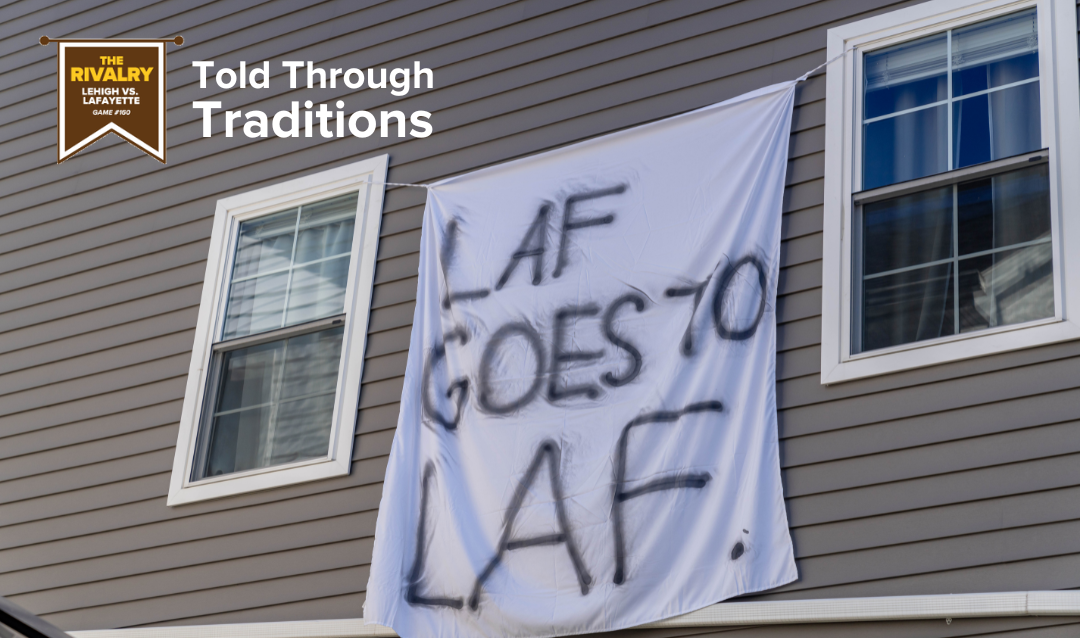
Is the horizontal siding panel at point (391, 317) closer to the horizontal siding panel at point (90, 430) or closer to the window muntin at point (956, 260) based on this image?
the horizontal siding panel at point (90, 430)

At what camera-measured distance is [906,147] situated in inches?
193

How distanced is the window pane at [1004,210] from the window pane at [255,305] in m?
3.43

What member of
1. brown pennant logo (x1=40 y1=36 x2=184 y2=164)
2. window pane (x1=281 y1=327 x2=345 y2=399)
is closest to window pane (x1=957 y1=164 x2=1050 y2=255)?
window pane (x1=281 y1=327 x2=345 y2=399)

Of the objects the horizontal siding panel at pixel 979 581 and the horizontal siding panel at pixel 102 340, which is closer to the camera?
the horizontal siding panel at pixel 979 581

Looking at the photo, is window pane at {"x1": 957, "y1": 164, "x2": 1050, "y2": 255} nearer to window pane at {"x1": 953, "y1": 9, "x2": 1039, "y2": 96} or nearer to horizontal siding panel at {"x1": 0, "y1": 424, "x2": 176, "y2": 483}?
window pane at {"x1": 953, "y1": 9, "x2": 1039, "y2": 96}

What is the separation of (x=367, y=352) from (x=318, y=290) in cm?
56

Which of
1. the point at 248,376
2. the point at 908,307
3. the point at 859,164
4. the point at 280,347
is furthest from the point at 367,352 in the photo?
the point at 908,307

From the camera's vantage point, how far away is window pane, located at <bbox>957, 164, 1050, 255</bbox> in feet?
14.6

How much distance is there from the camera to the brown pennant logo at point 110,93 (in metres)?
7.21

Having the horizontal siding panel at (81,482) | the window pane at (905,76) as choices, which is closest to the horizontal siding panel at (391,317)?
the horizontal siding panel at (81,482)

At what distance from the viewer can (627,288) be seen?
5.12 meters

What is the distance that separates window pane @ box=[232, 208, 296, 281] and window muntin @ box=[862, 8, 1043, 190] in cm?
308

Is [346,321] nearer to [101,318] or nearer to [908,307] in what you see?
[101,318]

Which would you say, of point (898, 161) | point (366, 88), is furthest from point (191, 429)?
point (898, 161)
